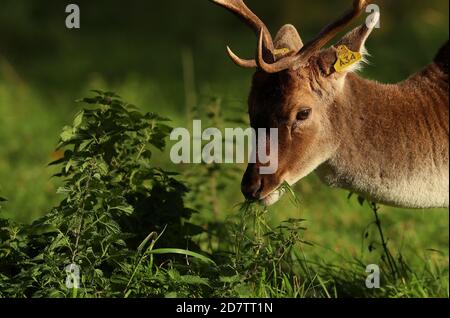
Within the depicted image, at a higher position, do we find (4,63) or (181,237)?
(4,63)

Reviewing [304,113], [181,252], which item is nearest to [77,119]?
[181,252]

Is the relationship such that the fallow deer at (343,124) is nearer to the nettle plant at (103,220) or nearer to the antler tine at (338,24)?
the antler tine at (338,24)

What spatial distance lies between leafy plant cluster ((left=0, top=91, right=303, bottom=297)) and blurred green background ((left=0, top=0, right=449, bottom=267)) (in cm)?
96

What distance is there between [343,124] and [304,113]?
23 cm

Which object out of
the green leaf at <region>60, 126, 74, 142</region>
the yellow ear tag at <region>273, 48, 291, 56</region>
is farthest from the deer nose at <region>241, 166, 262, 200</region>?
the green leaf at <region>60, 126, 74, 142</region>

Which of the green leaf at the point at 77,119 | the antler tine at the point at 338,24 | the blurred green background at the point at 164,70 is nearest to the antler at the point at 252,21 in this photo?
the antler tine at the point at 338,24

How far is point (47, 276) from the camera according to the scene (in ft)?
14.1

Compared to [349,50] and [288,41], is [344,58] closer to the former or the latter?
[349,50]

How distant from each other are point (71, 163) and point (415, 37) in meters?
7.87

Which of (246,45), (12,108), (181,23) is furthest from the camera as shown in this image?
(181,23)

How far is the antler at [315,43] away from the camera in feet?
15.7
